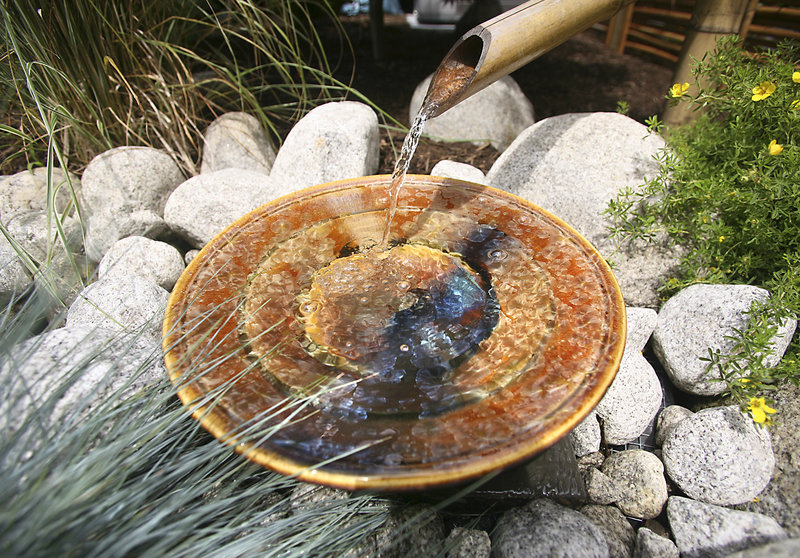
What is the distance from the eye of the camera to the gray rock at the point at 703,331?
2.02 metres

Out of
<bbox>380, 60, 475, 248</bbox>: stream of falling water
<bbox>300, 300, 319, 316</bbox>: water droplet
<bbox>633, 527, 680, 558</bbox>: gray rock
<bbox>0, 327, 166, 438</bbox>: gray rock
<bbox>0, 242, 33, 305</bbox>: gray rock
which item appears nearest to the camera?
<bbox>0, 327, 166, 438</bbox>: gray rock

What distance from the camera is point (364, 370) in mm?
1544

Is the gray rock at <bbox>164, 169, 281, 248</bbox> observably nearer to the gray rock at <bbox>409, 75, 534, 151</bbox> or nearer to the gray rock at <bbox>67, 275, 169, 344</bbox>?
the gray rock at <bbox>67, 275, 169, 344</bbox>

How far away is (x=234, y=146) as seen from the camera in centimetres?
339

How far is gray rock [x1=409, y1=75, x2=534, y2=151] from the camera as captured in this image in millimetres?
3703

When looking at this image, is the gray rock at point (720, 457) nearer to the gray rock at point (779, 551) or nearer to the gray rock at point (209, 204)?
the gray rock at point (779, 551)

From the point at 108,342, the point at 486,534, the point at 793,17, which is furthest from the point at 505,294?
the point at 793,17

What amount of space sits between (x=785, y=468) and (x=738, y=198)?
1.16 meters

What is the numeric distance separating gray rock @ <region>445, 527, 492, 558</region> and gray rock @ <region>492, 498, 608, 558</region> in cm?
3

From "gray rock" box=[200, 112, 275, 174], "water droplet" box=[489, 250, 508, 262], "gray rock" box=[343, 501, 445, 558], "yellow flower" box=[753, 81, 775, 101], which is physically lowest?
"gray rock" box=[343, 501, 445, 558]

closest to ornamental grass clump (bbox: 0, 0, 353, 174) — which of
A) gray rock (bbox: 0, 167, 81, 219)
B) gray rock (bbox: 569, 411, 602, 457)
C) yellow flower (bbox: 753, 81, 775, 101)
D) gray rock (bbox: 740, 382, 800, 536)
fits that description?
gray rock (bbox: 0, 167, 81, 219)

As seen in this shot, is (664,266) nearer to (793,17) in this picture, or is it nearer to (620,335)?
(620,335)

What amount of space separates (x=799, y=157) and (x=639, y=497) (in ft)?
5.32

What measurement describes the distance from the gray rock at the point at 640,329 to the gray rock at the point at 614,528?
0.78m
